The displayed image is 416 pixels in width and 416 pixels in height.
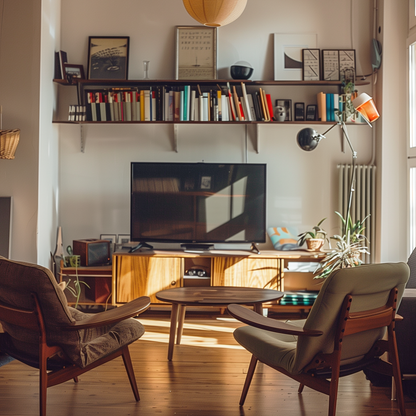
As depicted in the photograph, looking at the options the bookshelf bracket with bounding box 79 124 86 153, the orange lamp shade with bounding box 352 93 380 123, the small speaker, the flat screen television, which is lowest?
the small speaker

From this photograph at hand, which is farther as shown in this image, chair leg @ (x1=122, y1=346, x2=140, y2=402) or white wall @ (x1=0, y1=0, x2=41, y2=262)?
white wall @ (x1=0, y1=0, x2=41, y2=262)

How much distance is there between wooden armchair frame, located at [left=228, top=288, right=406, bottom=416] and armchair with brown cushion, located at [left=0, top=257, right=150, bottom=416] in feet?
2.36

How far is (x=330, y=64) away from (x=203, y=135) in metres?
1.39

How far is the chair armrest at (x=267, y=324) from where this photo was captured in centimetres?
192

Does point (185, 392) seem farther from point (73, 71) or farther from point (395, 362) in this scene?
point (73, 71)

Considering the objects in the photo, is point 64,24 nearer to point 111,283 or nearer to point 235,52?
point 235,52

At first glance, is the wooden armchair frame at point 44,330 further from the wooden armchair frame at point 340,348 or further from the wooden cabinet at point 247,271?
the wooden cabinet at point 247,271

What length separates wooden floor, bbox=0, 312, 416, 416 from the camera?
231 centimetres

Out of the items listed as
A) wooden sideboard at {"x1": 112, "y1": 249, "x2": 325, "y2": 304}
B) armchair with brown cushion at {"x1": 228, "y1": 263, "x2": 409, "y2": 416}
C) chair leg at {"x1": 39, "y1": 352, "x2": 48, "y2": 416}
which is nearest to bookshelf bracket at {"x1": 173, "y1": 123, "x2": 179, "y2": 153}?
wooden sideboard at {"x1": 112, "y1": 249, "x2": 325, "y2": 304}

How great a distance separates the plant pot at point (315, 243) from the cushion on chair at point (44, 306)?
2.39 meters

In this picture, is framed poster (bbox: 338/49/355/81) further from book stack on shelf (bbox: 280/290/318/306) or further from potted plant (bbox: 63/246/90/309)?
potted plant (bbox: 63/246/90/309)

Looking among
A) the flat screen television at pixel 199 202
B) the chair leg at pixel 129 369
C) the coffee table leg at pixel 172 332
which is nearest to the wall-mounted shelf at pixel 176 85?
the flat screen television at pixel 199 202

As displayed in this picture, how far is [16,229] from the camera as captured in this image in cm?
400

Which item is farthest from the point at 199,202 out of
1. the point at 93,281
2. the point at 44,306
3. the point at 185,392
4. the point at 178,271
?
the point at 44,306
